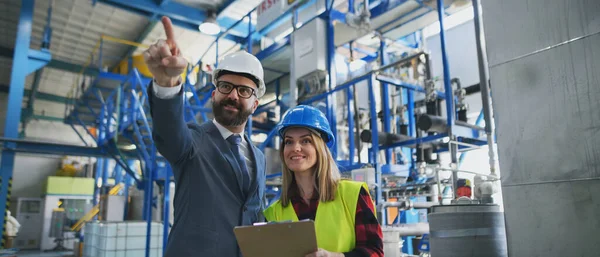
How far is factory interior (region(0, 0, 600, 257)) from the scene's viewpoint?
183 cm

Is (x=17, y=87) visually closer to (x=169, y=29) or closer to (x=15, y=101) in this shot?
(x=15, y=101)

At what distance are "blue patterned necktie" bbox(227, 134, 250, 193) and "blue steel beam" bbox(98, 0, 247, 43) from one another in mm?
8460

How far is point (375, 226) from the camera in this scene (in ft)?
5.48

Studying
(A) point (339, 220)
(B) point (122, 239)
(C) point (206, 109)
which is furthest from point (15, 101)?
(A) point (339, 220)

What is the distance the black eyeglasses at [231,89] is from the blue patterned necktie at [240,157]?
0.21 m

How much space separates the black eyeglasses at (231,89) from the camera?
1.96 m

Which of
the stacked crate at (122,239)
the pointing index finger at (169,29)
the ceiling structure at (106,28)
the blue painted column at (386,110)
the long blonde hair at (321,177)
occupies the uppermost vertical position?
the ceiling structure at (106,28)

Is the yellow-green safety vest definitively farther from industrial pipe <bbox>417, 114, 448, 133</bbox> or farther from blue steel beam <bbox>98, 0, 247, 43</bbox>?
blue steel beam <bbox>98, 0, 247, 43</bbox>

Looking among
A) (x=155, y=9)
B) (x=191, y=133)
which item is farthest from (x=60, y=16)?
(x=191, y=133)

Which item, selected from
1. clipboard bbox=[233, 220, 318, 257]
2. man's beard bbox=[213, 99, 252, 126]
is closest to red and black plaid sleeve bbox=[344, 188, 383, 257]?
clipboard bbox=[233, 220, 318, 257]

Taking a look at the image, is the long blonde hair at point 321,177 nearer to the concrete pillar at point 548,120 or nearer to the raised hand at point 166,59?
the raised hand at point 166,59

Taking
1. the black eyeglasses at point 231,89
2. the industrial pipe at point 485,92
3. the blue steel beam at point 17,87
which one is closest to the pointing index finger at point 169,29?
the black eyeglasses at point 231,89

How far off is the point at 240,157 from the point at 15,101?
31.5 feet

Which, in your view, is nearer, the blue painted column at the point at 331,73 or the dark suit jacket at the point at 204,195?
the dark suit jacket at the point at 204,195
